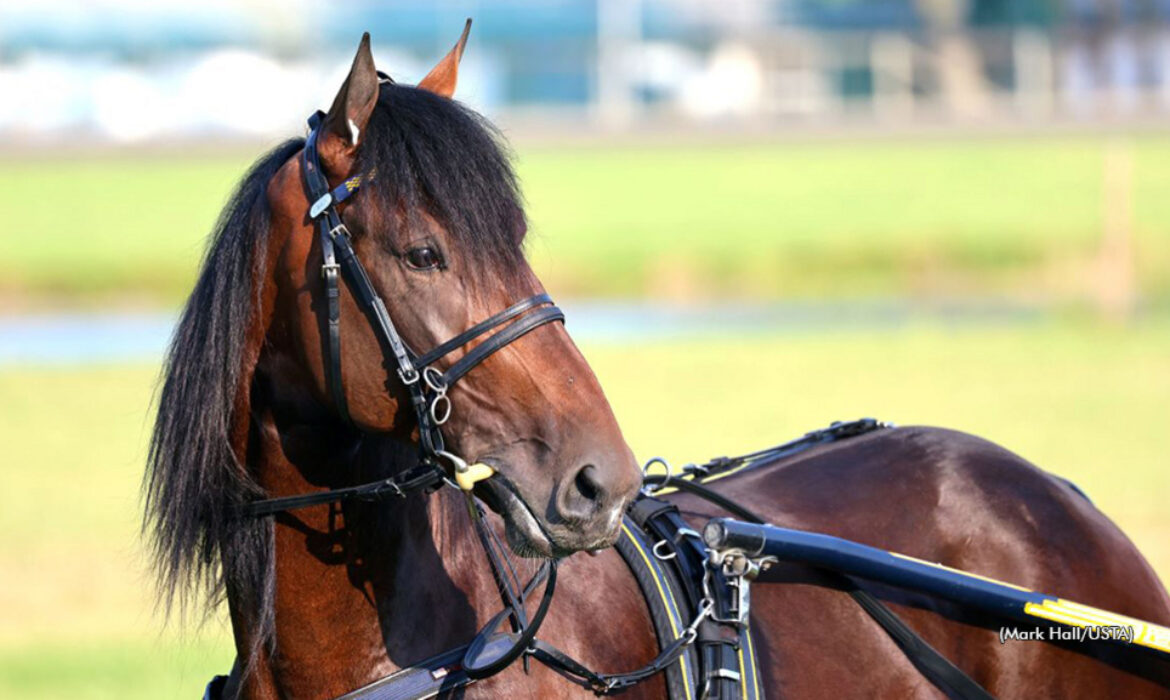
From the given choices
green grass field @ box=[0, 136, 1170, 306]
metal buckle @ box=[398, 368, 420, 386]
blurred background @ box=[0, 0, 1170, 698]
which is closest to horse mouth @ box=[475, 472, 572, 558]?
metal buckle @ box=[398, 368, 420, 386]

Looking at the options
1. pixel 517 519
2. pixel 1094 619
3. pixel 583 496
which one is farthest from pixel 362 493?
pixel 1094 619

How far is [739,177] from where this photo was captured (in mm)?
34094

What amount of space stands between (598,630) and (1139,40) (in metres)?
50.4

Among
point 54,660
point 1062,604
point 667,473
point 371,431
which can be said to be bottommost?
point 54,660

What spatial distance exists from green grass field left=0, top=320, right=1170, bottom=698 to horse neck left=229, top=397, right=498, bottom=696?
2.44m

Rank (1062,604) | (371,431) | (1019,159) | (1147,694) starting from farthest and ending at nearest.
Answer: (1019,159), (1147,694), (1062,604), (371,431)

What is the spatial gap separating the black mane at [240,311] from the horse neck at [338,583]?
52mm

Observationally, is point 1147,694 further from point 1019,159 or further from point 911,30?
point 911,30

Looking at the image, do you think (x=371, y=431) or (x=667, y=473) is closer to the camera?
(x=371, y=431)

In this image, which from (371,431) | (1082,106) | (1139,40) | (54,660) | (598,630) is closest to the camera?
(371,431)

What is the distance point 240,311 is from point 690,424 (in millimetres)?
10514

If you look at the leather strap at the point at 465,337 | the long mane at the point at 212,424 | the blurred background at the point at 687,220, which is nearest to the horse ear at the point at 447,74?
the blurred background at the point at 687,220

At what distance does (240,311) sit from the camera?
9.17ft

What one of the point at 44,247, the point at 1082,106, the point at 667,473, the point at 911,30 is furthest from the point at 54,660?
the point at 911,30
